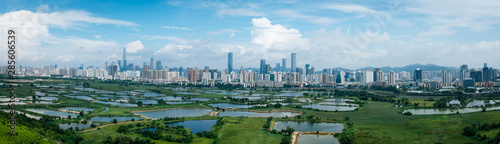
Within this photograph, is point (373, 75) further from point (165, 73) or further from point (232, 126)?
point (232, 126)

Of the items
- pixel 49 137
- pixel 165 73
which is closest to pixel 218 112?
pixel 49 137

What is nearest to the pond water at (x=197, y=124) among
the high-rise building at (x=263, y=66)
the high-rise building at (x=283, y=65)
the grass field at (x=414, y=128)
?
the grass field at (x=414, y=128)

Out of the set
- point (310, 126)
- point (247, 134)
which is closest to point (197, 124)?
point (247, 134)

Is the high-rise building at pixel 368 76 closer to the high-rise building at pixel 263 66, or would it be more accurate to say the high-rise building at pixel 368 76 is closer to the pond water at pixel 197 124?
the high-rise building at pixel 263 66

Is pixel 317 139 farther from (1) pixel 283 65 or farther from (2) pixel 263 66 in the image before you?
(1) pixel 283 65

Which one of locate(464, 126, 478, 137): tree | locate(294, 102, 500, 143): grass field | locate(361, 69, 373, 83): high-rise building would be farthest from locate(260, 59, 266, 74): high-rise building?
locate(464, 126, 478, 137): tree
